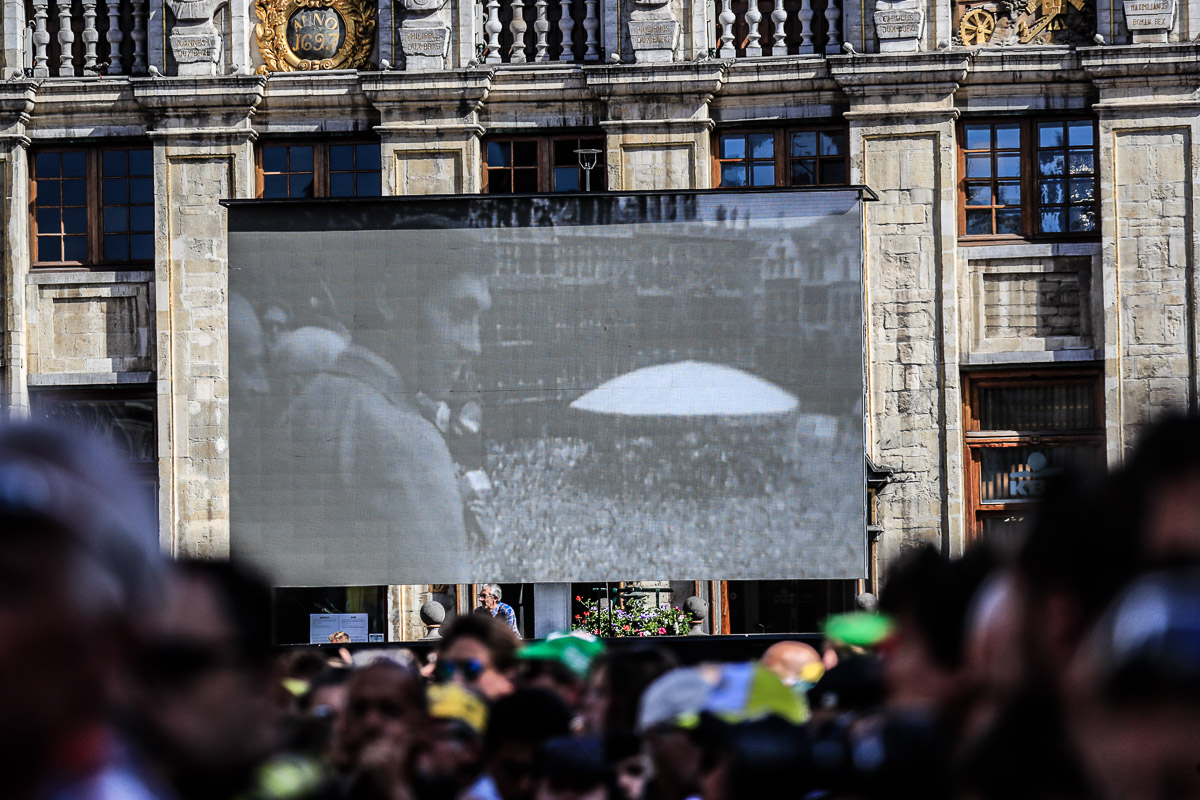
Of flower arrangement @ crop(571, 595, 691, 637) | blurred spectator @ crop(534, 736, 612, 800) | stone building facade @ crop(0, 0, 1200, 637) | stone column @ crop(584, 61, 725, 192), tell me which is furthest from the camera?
stone column @ crop(584, 61, 725, 192)

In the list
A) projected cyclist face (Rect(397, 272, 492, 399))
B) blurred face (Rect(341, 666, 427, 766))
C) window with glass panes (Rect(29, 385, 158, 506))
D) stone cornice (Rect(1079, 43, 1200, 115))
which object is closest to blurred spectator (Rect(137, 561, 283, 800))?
blurred face (Rect(341, 666, 427, 766))

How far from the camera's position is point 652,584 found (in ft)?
62.3

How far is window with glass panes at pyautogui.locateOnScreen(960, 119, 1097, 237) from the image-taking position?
19734 mm

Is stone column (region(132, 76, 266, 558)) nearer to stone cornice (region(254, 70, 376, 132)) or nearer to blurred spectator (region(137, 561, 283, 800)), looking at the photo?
stone cornice (region(254, 70, 376, 132))

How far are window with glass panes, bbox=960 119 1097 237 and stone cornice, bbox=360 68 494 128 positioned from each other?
612cm

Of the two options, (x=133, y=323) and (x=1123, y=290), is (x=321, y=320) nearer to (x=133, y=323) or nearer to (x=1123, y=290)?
(x=133, y=323)

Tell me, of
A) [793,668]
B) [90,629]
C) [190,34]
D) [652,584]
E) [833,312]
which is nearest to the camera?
[90,629]

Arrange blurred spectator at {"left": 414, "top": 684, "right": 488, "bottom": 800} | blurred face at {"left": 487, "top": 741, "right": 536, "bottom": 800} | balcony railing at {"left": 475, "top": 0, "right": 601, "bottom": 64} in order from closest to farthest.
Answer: blurred spectator at {"left": 414, "top": 684, "right": 488, "bottom": 800} → blurred face at {"left": 487, "top": 741, "right": 536, "bottom": 800} → balcony railing at {"left": 475, "top": 0, "right": 601, "bottom": 64}

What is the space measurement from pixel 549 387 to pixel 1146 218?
771 centimetres

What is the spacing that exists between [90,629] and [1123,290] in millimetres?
19287

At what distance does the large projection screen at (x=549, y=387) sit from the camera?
56.3ft

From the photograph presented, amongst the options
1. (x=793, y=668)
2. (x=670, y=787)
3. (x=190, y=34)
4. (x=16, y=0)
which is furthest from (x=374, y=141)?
(x=670, y=787)

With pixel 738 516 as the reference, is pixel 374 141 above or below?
above

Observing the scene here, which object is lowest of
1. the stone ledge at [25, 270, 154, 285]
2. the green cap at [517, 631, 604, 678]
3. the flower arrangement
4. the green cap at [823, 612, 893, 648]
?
the flower arrangement
